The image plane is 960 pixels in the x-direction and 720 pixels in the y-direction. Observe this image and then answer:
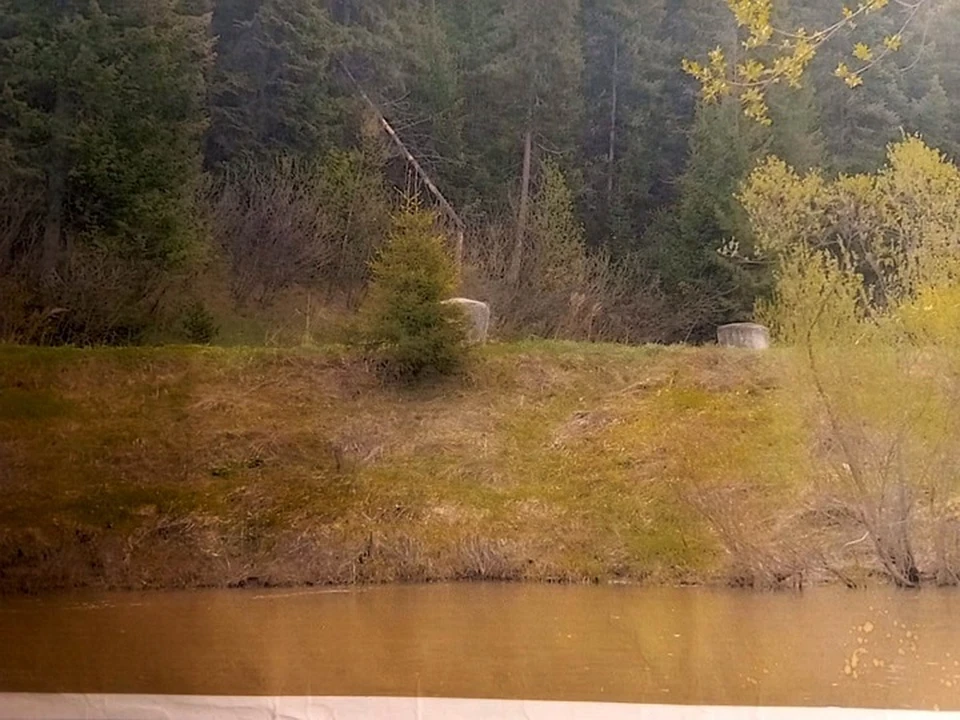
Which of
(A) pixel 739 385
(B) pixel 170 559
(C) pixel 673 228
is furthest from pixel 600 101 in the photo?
(B) pixel 170 559

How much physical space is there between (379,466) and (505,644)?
479 millimetres

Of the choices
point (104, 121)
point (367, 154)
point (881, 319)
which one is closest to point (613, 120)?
point (367, 154)

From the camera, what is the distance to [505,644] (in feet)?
8.11

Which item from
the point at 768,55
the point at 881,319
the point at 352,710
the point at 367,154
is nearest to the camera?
the point at 352,710

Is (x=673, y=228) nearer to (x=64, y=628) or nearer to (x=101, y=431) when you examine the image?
(x=101, y=431)

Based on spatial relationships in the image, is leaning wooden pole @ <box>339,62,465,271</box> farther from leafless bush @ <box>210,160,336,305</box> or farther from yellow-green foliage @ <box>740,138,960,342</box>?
yellow-green foliage @ <box>740,138,960,342</box>

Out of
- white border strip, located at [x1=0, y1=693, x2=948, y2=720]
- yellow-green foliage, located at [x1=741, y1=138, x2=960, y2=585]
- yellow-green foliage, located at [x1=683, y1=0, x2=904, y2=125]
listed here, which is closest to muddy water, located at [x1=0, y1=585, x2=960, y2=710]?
white border strip, located at [x1=0, y1=693, x2=948, y2=720]

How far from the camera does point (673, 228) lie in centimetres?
273

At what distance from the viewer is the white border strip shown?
2365mm

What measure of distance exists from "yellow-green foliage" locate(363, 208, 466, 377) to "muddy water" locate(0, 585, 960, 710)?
0.52 meters

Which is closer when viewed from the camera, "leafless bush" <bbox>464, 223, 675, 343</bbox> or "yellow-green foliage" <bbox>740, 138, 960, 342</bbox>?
"yellow-green foliage" <bbox>740, 138, 960, 342</bbox>

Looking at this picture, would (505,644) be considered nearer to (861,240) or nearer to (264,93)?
(861,240)

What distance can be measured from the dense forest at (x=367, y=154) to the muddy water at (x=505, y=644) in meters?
0.61

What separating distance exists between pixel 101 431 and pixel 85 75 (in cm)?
84
